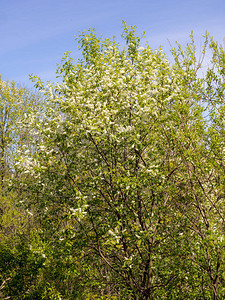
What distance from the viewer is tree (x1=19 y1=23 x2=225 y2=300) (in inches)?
343

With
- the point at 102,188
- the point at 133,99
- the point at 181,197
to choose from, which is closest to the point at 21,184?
the point at 102,188

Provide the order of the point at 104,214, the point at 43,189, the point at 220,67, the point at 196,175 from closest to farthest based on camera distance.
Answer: the point at 196,175
the point at 43,189
the point at 104,214
the point at 220,67

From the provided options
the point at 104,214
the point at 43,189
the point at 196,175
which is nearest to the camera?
the point at 196,175

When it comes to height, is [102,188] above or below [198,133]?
below

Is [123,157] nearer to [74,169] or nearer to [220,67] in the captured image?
[74,169]

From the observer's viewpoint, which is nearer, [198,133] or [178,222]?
[198,133]

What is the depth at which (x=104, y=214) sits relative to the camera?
10000mm

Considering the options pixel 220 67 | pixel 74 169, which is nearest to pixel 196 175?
Answer: pixel 74 169

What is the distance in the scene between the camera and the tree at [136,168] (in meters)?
8.70

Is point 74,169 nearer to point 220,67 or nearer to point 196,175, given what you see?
point 196,175

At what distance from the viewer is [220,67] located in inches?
423

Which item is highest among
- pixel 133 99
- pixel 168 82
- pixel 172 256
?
pixel 168 82

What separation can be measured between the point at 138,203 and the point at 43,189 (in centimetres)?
292

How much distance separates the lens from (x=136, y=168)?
964 cm
